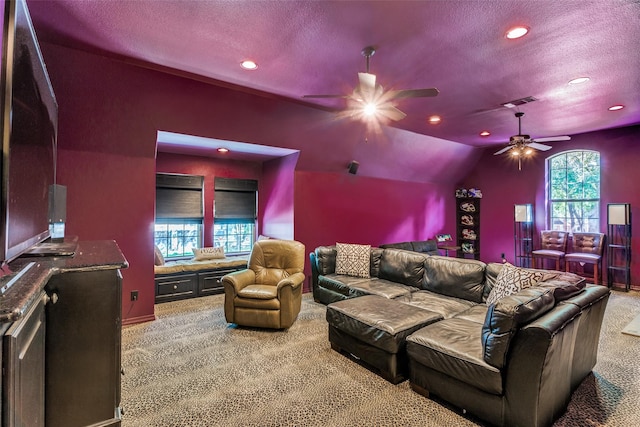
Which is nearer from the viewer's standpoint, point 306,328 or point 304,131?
point 306,328

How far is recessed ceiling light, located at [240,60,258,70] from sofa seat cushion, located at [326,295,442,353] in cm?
255

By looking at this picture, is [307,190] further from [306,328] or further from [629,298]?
[629,298]

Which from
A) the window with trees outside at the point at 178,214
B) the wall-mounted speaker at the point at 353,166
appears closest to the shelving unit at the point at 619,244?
the wall-mounted speaker at the point at 353,166

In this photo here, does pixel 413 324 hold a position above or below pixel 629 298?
above

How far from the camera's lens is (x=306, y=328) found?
3.69 m

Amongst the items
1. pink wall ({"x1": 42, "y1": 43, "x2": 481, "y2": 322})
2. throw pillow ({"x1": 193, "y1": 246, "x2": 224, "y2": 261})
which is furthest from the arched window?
throw pillow ({"x1": 193, "y1": 246, "x2": 224, "y2": 261})

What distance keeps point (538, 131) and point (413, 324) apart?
5.40 metres

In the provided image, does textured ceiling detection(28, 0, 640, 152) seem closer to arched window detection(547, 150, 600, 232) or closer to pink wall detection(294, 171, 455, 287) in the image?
pink wall detection(294, 171, 455, 287)

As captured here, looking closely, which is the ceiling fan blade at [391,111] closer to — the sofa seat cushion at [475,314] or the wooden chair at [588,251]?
the sofa seat cushion at [475,314]

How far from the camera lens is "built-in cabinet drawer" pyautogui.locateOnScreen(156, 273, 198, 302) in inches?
183

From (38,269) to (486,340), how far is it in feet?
8.15

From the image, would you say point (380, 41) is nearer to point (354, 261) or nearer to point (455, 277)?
point (455, 277)

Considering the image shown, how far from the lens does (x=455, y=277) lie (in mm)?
3578

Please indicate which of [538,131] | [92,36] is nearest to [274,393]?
[92,36]
